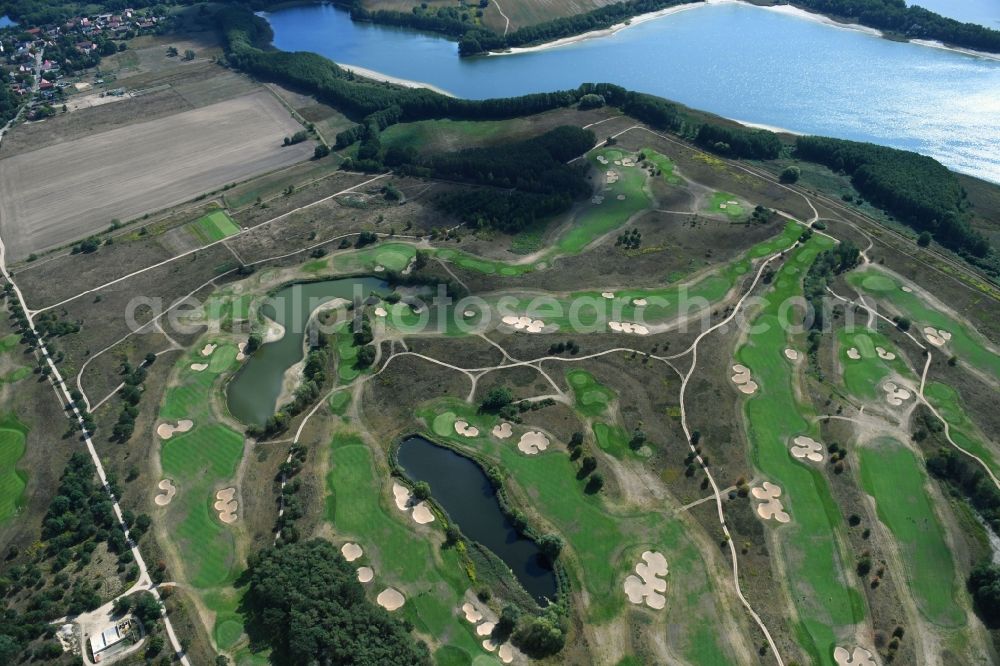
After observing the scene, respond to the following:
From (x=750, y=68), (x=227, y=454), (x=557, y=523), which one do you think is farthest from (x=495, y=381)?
(x=750, y=68)

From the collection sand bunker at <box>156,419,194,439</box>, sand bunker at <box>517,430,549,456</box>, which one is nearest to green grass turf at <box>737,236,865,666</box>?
sand bunker at <box>517,430,549,456</box>

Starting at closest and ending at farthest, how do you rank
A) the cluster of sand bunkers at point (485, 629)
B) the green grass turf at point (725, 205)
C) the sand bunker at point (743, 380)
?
1. the cluster of sand bunkers at point (485, 629)
2. the sand bunker at point (743, 380)
3. the green grass turf at point (725, 205)

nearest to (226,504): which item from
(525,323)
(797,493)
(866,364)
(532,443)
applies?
(532,443)

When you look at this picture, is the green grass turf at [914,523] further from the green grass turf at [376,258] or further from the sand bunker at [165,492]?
the sand bunker at [165,492]

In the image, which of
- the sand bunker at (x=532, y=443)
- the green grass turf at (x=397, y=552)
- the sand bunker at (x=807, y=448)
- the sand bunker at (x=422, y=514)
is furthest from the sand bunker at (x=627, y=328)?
the green grass turf at (x=397, y=552)

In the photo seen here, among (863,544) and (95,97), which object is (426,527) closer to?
(863,544)

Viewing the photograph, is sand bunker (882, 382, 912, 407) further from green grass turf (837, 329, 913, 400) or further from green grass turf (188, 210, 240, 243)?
green grass turf (188, 210, 240, 243)

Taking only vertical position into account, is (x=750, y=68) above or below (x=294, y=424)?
above
